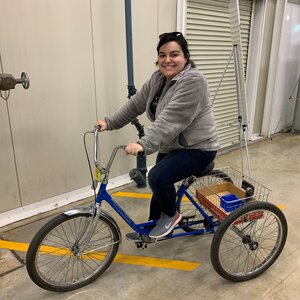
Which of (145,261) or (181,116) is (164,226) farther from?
(181,116)

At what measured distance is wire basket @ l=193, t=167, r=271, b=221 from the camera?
80.1 inches

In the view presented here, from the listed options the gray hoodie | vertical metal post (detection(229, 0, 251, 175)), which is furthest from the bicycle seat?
vertical metal post (detection(229, 0, 251, 175))

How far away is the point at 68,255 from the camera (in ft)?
7.55

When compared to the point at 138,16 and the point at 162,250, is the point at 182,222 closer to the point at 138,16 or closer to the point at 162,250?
the point at 162,250

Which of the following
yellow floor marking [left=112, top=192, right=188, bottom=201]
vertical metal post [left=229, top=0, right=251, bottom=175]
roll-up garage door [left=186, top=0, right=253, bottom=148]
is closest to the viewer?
vertical metal post [left=229, top=0, right=251, bottom=175]

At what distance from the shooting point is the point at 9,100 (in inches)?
102

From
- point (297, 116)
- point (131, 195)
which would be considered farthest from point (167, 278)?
point (297, 116)

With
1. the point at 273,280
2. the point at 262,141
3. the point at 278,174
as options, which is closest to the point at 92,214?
the point at 273,280

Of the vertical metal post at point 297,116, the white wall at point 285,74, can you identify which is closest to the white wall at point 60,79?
the white wall at point 285,74

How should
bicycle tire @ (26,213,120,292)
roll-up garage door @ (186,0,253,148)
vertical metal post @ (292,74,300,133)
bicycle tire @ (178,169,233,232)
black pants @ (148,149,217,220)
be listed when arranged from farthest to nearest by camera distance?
vertical metal post @ (292,74,300,133)
roll-up garage door @ (186,0,253,148)
bicycle tire @ (178,169,233,232)
black pants @ (148,149,217,220)
bicycle tire @ (26,213,120,292)

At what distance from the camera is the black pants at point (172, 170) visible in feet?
6.32

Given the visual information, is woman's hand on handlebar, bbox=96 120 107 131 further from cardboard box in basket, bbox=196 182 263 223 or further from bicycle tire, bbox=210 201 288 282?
bicycle tire, bbox=210 201 288 282

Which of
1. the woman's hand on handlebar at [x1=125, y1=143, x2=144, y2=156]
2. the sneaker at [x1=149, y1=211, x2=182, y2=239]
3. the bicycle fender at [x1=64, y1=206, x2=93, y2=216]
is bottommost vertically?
the sneaker at [x1=149, y1=211, x2=182, y2=239]

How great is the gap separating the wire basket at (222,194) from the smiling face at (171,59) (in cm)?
87
